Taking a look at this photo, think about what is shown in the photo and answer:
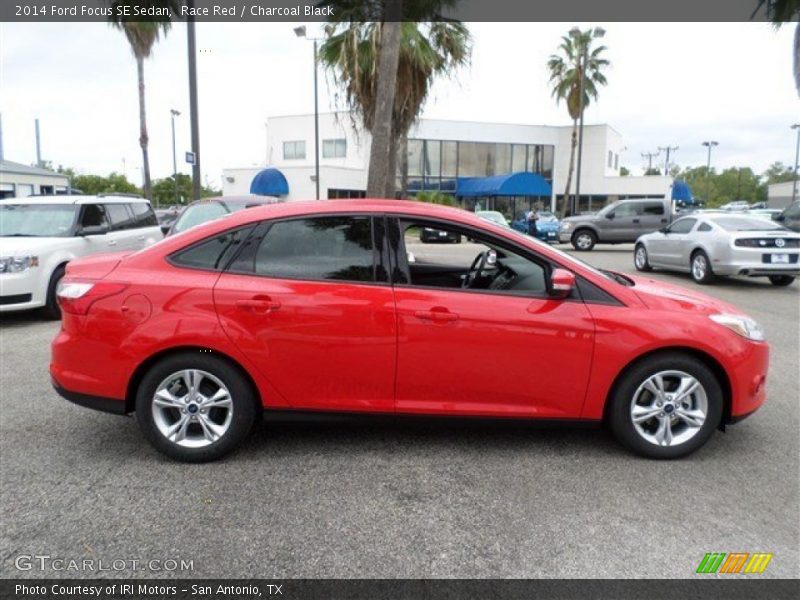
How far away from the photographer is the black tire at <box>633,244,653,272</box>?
1406 centimetres

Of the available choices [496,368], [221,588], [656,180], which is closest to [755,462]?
[496,368]

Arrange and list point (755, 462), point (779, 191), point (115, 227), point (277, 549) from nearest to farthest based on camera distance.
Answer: point (277, 549), point (755, 462), point (115, 227), point (779, 191)

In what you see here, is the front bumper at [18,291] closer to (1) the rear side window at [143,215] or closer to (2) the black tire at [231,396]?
(1) the rear side window at [143,215]

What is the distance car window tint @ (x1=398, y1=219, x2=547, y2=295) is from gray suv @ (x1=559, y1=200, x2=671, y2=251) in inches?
680

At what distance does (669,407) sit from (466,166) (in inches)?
1529

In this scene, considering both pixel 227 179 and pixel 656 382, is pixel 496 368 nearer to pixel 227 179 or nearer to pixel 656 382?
pixel 656 382

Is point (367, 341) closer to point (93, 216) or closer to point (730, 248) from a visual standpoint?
point (93, 216)

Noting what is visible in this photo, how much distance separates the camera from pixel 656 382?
3600 millimetres

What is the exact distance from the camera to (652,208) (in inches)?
840

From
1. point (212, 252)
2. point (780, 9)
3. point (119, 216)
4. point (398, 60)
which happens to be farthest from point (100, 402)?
point (780, 9)

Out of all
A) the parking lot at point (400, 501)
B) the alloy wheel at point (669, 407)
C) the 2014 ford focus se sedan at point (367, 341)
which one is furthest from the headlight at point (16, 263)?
the alloy wheel at point (669, 407)

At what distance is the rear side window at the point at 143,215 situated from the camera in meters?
10.4

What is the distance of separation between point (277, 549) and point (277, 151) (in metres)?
39.3

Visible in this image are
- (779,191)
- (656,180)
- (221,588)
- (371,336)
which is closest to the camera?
(221,588)
